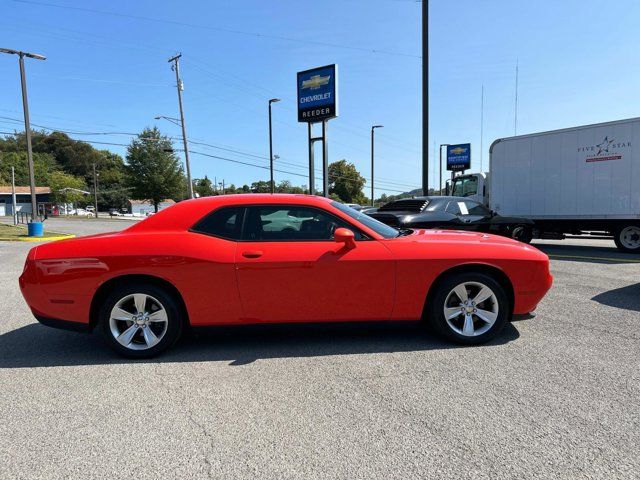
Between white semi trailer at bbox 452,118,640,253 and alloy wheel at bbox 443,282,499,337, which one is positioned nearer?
alloy wheel at bbox 443,282,499,337

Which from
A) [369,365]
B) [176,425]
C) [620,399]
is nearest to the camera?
[176,425]

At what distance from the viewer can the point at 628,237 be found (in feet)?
35.8

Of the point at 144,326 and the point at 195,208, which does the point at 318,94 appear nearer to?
the point at 195,208

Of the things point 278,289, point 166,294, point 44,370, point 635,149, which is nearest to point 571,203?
point 635,149

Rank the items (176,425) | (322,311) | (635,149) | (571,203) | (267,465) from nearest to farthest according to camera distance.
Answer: (267,465) < (176,425) < (322,311) < (635,149) < (571,203)

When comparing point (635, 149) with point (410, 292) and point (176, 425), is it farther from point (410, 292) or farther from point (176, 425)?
point (176, 425)

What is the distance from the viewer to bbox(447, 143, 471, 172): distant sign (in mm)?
38188

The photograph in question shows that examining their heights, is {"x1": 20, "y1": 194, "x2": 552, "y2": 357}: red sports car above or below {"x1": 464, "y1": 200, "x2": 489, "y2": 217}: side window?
below

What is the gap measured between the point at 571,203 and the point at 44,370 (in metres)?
12.2

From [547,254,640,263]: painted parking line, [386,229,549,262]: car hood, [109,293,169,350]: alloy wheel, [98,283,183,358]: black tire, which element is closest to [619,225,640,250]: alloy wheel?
[547,254,640,263]: painted parking line

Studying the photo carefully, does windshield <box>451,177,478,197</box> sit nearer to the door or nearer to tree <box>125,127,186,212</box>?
the door

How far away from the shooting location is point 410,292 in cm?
387

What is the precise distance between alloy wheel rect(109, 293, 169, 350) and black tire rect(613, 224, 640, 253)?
38.5 feet

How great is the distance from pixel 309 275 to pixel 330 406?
3.98ft
